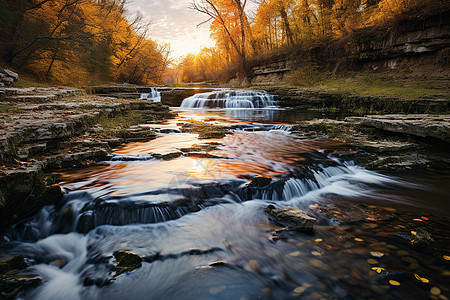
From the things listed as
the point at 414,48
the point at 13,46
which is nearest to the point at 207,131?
the point at 414,48

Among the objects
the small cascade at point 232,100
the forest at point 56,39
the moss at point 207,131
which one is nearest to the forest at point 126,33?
the forest at point 56,39

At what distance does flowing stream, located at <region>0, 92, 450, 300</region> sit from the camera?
2.12 m

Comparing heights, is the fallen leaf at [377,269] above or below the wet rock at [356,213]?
below

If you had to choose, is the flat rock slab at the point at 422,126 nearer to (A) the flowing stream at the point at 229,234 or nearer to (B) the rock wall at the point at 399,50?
(A) the flowing stream at the point at 229,234

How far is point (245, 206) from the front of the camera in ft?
11.6

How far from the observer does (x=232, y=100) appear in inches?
659

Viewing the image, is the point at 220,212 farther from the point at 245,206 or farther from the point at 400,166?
the point at 400,166

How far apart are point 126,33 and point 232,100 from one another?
775 inches

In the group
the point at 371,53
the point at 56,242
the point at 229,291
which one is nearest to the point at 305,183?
the point at 229,291

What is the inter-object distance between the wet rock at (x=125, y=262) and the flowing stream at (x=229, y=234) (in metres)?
0.06

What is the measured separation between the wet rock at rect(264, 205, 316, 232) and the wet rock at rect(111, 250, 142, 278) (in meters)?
1.84

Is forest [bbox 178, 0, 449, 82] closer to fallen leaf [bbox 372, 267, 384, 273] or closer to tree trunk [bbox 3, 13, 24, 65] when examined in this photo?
tree trunk [bbox 3, 13, 24, 65]

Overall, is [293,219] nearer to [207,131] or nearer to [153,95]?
[207,131]

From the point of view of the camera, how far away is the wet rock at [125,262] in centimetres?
231
